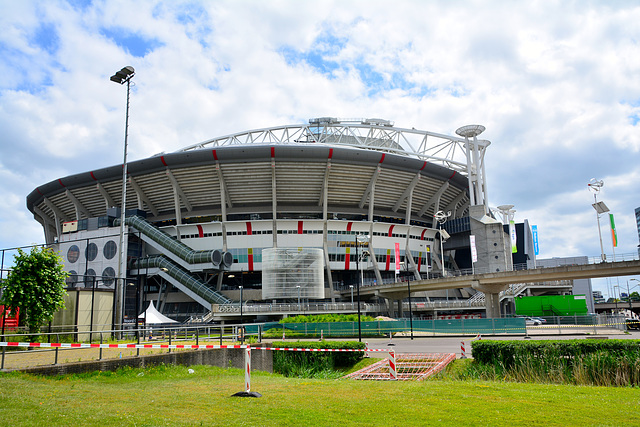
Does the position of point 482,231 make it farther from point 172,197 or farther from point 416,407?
point 416,407

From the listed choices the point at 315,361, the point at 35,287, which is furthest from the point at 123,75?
the point at 315,361

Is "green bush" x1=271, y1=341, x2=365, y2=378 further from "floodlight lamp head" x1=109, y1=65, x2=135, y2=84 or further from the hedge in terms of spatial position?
"floodlight lamp head" x1=109, y1=65, x2=135, y2=84

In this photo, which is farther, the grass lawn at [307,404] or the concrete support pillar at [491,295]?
the concrete support pillar at [491,295]

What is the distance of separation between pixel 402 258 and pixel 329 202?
14.5m

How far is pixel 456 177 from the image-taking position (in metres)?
72.2

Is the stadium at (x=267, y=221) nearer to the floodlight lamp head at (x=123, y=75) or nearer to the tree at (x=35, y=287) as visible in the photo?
the floodlight lamp head at (x=123, y=75)

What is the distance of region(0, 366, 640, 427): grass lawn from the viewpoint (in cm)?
753

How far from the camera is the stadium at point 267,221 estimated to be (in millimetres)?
60500

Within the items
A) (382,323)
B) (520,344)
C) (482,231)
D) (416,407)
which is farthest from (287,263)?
(416,407)

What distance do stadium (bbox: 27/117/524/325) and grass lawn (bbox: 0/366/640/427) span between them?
44.6m

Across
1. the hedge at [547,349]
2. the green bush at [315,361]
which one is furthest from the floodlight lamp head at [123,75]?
the hedge at [547,349]

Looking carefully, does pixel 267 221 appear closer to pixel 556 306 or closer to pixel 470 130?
pixel 470 130

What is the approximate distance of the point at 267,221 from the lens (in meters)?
66.8

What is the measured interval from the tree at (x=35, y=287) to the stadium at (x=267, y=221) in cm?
3561
